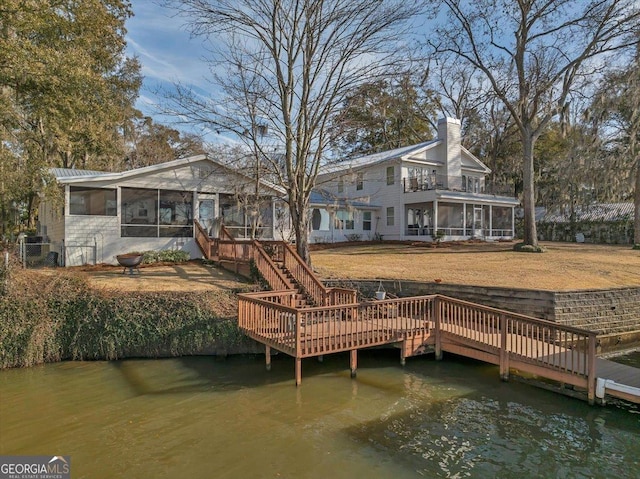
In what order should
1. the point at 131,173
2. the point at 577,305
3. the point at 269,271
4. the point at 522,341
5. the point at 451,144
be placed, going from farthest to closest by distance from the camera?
the point at 451,144 < the point at 131,173 < the point at 269,271 < the point at 577,305 < the point at 522,341

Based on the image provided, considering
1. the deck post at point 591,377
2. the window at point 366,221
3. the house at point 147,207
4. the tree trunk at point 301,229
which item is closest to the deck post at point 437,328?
the deck post at point 591,377

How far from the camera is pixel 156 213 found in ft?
51.7

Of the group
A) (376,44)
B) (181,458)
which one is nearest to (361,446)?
(181,458)

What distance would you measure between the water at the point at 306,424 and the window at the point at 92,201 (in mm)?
7036

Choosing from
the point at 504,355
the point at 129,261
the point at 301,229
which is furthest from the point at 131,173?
the point at 504,355

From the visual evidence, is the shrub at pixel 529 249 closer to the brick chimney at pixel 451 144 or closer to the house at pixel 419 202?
the house at pixel 419 202

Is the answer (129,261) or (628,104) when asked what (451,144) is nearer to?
(628,104)

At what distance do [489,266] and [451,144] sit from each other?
1486 centimetres

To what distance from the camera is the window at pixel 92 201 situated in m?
14.4

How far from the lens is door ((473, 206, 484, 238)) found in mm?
27266

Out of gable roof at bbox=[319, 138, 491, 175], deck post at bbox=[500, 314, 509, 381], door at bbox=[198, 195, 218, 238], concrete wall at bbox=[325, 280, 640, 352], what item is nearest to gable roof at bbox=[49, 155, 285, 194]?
door at bbox=[198, 195, 218, 238]

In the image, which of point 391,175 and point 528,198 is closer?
point 528,198

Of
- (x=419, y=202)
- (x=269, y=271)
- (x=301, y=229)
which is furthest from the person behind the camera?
(x=419, y=202)

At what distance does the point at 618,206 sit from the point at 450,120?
15.6 metres
